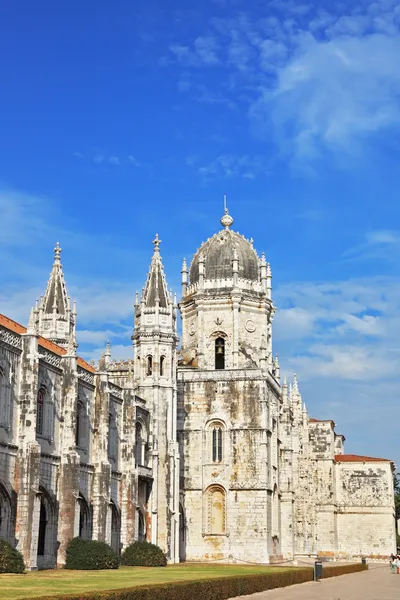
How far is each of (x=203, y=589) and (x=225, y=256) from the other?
42778mm

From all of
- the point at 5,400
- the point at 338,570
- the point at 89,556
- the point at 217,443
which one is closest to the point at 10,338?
the point at 5,400

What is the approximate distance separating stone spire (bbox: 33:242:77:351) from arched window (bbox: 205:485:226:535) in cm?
1500

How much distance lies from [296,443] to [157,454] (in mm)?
26794

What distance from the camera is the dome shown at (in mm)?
65938

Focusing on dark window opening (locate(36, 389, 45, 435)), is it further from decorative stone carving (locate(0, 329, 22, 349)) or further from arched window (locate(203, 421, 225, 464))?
arched window (locate(203, 421, 225, 464))

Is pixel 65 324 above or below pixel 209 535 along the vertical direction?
above

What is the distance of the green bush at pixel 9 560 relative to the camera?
3098 centimetres

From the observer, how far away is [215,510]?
58.8m

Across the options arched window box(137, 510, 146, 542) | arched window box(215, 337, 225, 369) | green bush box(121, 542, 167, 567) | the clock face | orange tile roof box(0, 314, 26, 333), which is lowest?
green bush box(121, 542, 167, 567)

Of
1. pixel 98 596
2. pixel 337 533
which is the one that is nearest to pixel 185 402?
pixel 337 533

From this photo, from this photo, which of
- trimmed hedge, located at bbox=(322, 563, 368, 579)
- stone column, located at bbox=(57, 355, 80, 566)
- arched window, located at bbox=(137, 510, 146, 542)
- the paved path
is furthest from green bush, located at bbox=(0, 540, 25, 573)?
trimmed hedge, located at bbox=(322, 563, 368, 579)

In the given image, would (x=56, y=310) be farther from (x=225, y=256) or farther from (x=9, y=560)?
(x=9, y=560)

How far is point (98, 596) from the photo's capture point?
19.1m

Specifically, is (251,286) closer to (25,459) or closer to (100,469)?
(100,469)
